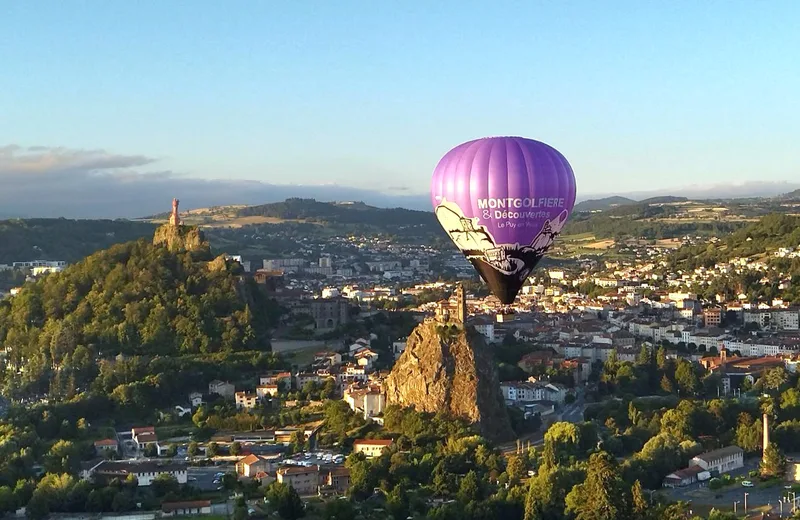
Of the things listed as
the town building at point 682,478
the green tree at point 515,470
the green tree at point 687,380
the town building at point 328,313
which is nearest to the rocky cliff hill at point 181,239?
the town building at point 328,313

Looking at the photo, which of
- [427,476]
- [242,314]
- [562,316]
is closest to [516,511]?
[427,476]

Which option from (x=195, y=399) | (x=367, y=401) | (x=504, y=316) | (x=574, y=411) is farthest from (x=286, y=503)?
(x=504, y=316)

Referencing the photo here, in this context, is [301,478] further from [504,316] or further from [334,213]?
[334,213]

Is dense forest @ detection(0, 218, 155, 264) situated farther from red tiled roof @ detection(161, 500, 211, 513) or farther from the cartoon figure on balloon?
the cartoon figure on balloon

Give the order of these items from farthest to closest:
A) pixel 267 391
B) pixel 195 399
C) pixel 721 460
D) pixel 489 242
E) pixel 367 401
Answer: pixel 267 391
pixel 195 399
pixel 367 401
pixel 721 460
pixel 489 242

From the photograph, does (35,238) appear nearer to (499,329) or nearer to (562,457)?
(499,329)
